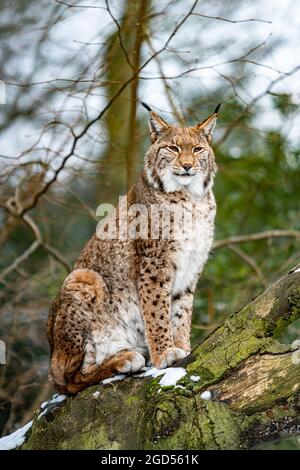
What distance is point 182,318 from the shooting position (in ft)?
21.1

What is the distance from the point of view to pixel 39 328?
9.59m

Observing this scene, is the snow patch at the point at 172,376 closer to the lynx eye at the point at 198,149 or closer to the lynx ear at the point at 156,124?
the lynx eye at the point at 198,149

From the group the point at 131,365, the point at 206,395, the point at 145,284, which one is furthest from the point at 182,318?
the point at 206,395

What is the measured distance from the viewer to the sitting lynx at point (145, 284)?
579 cm

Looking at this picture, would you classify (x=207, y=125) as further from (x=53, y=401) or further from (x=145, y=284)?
(x=53, y=401)

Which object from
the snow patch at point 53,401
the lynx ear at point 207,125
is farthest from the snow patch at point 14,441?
the lynx ear at point 207,125

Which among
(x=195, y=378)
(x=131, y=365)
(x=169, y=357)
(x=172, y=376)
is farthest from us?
(x=169, y=357)

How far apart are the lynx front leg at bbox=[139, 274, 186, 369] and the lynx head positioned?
2.81ft

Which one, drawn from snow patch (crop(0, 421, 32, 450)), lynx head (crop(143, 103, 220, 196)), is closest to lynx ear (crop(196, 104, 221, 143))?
lynx head (crop(143, 103, 220, 196))

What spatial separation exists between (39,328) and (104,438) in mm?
4524

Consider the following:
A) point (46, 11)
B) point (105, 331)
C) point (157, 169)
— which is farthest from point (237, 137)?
point (105, 331)

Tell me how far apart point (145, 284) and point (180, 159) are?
1.13m

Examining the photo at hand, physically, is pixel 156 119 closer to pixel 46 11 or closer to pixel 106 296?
pixel 106 296

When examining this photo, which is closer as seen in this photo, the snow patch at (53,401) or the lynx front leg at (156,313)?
the snow patch at (53,401)
